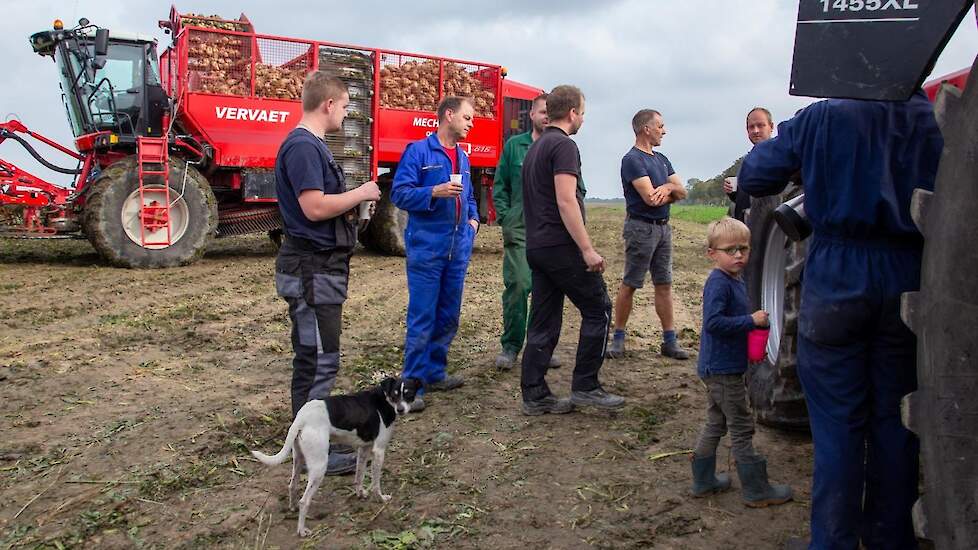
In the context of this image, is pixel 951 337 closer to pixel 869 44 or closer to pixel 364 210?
pixel 869 44

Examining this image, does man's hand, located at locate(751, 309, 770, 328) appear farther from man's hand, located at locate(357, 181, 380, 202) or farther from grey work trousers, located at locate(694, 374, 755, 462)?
man's hand, located at locate(357, 181, 380, 202)

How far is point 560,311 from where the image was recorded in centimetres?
494

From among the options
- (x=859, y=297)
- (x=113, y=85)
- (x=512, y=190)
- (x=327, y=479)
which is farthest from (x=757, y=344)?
(x=113, y=85)

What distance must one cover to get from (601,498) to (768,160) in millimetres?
1703

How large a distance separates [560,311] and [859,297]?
249 centimetres

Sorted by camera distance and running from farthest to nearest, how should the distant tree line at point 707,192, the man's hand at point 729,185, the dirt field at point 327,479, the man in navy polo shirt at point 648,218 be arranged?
the distant tree line at point 707,192 → the man in navy polo shirt at point 648,218 → the man's hand at point 729,185 → the dirt field at point 327,479

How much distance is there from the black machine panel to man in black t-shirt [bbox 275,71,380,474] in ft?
6.50

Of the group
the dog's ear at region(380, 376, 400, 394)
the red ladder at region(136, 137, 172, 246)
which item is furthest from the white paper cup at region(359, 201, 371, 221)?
the red ladder at region(136, 137, 172, 246)

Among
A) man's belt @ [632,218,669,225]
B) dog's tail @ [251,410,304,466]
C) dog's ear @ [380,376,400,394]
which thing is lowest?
dog's tail @ [251,410,304,466]

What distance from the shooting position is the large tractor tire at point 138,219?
10820mm

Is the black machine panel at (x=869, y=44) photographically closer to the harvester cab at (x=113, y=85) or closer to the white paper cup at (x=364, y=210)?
the white paper cup at (x=364, y=210)

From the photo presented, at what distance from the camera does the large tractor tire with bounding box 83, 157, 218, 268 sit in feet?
35.5

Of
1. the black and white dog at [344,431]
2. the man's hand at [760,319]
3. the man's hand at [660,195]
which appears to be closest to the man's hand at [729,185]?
the man's hand at [660,195]

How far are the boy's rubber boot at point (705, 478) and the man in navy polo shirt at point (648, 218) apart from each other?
246cm
